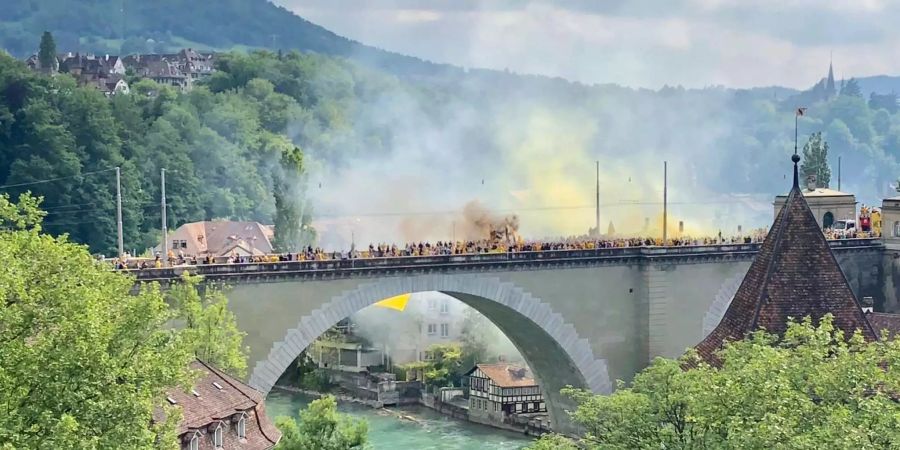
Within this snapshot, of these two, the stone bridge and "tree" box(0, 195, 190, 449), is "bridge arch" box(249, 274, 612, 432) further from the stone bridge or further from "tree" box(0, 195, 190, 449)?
"tree" box(0, 195, 190, 449)

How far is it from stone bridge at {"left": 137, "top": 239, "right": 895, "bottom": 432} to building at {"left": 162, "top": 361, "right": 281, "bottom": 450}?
15.7 metres

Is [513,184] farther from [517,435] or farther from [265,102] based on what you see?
[517,435]

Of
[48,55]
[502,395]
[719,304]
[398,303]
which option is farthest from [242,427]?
[48,55]

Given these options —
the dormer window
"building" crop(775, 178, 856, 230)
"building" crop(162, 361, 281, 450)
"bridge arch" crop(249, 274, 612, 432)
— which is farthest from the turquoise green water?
the dormer window

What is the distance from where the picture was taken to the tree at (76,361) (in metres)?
29.3

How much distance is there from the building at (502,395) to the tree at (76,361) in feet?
172

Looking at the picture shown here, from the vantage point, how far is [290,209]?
109250 mm

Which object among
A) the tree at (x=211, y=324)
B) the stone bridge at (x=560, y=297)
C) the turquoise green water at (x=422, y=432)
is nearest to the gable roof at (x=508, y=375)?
the turquoise green water at (x=422, y=432)

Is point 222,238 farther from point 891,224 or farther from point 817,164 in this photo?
point 891,224

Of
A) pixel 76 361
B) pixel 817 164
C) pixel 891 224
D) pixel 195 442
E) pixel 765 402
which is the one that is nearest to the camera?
pixel 76 361

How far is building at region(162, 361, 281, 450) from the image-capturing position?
37.2m

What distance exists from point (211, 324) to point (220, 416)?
1458 cm

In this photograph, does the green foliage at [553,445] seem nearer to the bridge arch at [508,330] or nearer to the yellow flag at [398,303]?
the bridge arch at [508,330]

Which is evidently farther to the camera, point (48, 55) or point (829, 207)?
point (48, 55)
